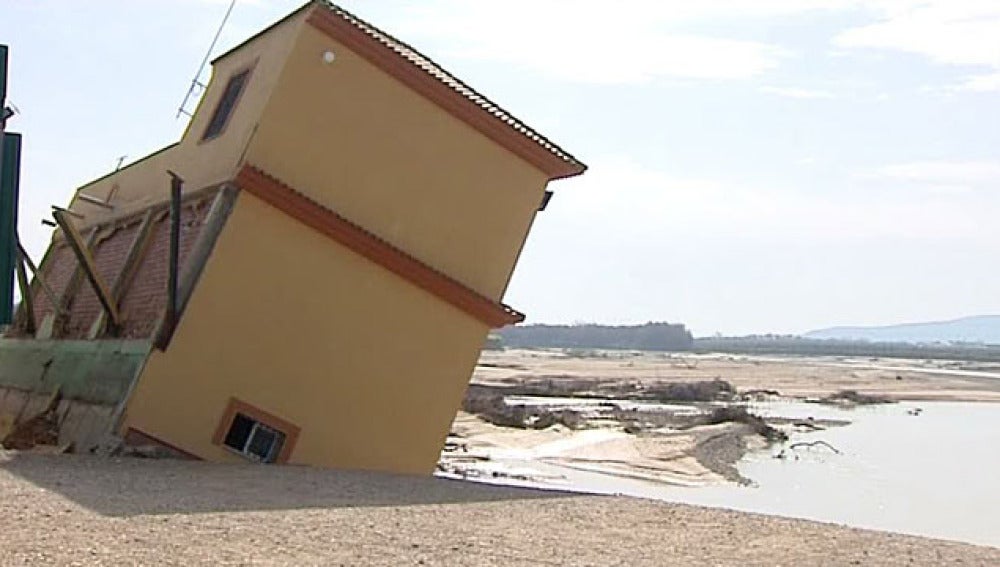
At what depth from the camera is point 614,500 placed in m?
14.5

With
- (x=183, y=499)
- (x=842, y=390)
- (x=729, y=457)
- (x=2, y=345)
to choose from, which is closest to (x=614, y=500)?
(x=183, y=499)

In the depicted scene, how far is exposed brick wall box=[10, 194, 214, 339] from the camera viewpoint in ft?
62.8

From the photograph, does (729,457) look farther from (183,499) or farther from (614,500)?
(183,499)

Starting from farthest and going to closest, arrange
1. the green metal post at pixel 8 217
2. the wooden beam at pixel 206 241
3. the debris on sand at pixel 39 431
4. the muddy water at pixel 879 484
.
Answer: the muddy water at pixel 879 484, the debris on sand at pixel 39 431, the wooden beam at pixel 206 241, the green metal post at pixel 8 217

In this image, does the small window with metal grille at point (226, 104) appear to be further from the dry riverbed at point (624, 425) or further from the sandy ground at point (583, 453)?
the sandy ground at point (583, 453)

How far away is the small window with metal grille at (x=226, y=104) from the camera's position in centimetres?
2092

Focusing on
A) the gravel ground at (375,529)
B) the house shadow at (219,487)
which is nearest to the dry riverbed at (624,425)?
the house shadow at (219,487)

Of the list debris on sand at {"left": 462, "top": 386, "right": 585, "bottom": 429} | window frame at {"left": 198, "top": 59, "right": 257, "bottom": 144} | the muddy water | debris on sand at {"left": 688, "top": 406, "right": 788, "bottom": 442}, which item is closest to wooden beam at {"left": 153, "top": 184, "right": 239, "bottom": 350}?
window frame at {"left": 198, "top": 59, "right": 257, "bottom": 144}

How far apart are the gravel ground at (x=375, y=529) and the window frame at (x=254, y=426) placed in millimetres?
2614

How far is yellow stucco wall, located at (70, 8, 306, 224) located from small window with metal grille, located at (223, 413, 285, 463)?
337 centimetres

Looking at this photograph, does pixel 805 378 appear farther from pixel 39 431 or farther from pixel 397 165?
pixel 39 431

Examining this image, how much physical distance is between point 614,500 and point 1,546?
22.1 feet

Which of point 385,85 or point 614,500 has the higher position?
point 385,85

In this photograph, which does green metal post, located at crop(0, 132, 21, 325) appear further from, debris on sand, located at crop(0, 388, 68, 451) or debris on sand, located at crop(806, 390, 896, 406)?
debris on sand, located at crop(806, 390, 896, 406)
